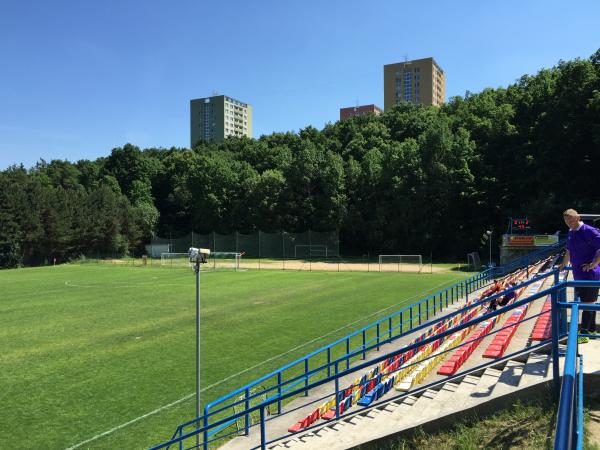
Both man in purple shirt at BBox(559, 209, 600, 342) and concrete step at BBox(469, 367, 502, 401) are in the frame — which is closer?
concrete step at BBox(469, 367, 502, 401)

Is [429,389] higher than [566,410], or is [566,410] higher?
[566,410]

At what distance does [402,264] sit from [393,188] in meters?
13.7

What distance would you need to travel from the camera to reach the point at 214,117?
16862cm

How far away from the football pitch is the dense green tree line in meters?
25.9

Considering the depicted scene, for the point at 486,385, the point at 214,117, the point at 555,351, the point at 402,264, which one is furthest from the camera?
the point at 214,117

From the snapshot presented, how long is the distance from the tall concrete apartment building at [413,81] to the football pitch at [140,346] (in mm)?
127493

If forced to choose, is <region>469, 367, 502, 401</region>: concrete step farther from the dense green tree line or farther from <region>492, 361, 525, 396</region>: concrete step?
the dense green tree line

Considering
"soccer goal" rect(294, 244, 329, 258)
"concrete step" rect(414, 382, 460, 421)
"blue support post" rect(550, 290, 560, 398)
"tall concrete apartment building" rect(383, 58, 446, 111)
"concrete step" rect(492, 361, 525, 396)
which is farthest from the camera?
"tall concrete apartment building" rect(383, 58, 446, 111)

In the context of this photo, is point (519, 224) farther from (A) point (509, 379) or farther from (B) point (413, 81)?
(B) point (413, 81)

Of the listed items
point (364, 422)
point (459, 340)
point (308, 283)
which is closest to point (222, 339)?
point (459, 340)

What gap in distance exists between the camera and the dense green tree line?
4547cm

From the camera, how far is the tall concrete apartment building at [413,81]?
5709 inches

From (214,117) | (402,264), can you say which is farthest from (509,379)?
(214,117)

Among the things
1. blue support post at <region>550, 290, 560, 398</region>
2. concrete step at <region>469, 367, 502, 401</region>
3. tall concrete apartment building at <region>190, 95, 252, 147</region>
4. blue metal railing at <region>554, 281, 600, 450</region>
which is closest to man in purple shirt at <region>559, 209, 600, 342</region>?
concrete step at <region>469, 367, 502, 401</region>
